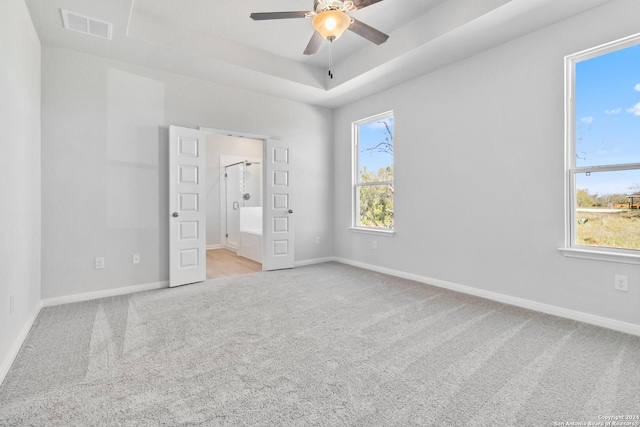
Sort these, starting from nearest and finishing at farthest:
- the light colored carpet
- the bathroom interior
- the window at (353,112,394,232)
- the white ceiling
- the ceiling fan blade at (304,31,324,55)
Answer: the light colored carpet < the ceiling fan blade at (304,31,324,55) < the white ceiling < the window at (353,112,394,232) < the bathroom interior

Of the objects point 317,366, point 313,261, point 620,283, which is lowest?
point 317,366

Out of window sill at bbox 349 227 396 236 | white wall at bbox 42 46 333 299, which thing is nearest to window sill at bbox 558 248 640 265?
window sill at bbox 349 227 396 236

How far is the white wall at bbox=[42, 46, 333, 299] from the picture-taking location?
3.22 metres

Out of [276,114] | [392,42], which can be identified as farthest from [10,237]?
[392,42]

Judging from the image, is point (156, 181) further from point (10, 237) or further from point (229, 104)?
point (10, 237)

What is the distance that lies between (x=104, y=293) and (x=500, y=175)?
4511mm

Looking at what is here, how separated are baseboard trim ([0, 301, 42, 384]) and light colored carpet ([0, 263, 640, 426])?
0.04 meters

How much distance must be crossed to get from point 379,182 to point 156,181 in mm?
3067

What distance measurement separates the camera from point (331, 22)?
223 centimetres

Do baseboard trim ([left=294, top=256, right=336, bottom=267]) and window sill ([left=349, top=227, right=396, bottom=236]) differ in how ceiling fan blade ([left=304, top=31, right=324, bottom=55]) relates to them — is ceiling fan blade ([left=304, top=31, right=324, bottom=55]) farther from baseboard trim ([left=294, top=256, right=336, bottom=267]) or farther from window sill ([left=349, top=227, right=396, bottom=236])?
baseboard trim ([left=294, top=256, right=336, bottom=267])

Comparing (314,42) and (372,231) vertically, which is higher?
(314,42)

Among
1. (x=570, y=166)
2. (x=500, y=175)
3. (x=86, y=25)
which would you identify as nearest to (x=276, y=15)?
(x=86, y=25)

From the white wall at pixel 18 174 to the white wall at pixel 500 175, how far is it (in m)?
3.89

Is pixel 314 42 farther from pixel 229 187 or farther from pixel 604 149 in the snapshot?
pixel 229 187
